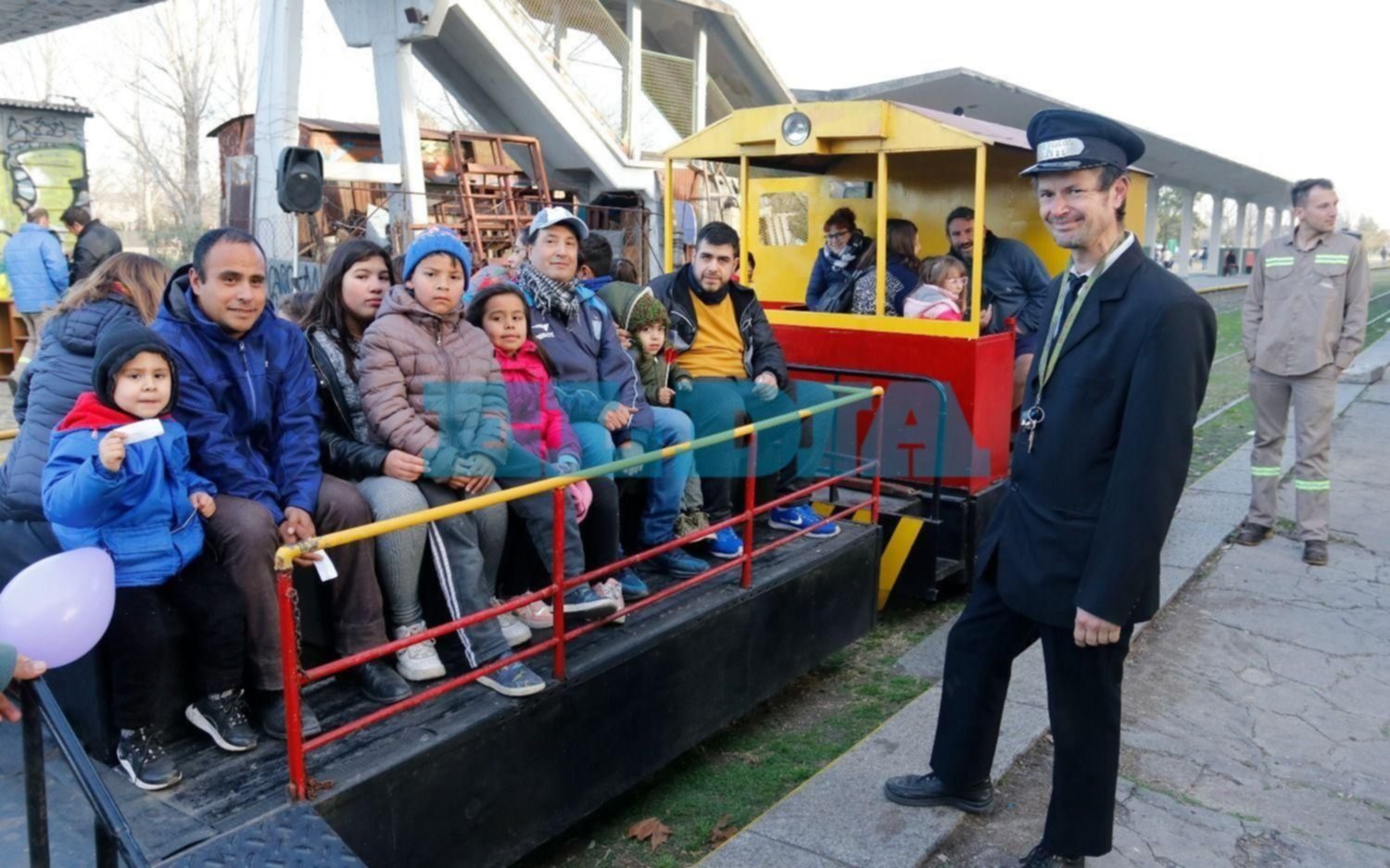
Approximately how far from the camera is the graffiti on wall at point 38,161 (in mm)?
13906

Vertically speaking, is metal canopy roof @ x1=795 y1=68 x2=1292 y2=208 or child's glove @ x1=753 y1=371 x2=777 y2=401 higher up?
metal canopy roof @ x1=795 y1=68 x2=1292 y2=208

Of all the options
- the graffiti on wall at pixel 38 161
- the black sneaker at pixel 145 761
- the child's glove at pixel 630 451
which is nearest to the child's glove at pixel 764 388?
the child's glove at pixel 630 451

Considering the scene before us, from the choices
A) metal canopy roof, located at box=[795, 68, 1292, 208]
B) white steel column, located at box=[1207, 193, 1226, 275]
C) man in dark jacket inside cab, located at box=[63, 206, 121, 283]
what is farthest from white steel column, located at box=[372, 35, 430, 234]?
white steel column, located at box=[1207, 193, 1226, 275]

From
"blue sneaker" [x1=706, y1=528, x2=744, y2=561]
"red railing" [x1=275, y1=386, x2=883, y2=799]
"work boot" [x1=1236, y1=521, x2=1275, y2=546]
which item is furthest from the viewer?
"work boot" [x1=1236, y1=521, x2=1275, y2=546]

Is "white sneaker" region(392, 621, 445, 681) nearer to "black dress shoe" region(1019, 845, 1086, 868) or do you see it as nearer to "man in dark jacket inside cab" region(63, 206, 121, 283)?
"black dress shoe" region(1019, 845, 1086, 868)

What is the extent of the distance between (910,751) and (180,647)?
8.31 feet

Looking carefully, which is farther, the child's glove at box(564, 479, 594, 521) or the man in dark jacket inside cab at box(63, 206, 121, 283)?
the man in dark jacket inside cab at box(63, 206, 121, 283)

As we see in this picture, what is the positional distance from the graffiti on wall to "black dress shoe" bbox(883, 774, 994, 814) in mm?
14431

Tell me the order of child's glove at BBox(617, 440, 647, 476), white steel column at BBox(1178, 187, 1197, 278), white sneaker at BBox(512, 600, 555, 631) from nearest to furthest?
1. white sneaker at BBox(512, 600, 555, 631)
2. child's glove at BBox(617, 440, 647, 476)
3. white steel column at BBox(1178, 187, 1197, 278)

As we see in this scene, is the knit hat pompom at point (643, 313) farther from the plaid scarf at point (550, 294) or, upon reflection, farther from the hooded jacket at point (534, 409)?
the hooded jacket at point (534, 409)

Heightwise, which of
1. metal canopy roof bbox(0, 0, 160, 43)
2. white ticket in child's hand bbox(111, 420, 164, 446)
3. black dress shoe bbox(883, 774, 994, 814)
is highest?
metal canopy roof bbox(0, 0, 160, 43)

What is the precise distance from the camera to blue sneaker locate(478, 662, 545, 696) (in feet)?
10.3

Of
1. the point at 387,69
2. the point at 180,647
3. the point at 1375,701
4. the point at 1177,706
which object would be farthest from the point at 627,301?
the point at 387,69

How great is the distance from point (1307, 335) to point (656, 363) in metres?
4.29
